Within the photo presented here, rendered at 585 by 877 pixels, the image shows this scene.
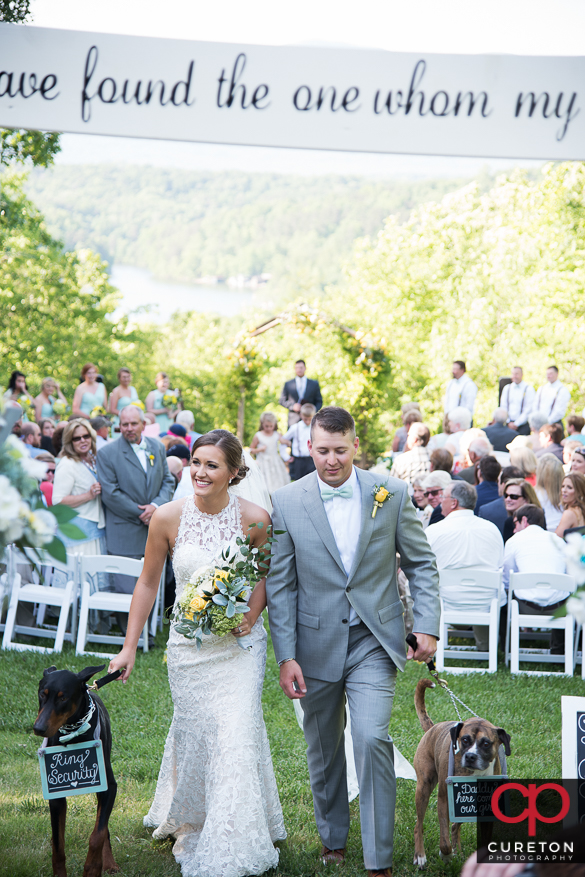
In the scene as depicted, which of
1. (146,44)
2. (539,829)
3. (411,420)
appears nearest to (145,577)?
(539,829)

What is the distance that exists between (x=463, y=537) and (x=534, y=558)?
675mm

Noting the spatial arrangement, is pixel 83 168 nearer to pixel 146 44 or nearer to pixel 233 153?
pixel 233 153

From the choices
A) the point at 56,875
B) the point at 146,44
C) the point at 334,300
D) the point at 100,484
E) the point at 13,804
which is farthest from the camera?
the point at 334,300

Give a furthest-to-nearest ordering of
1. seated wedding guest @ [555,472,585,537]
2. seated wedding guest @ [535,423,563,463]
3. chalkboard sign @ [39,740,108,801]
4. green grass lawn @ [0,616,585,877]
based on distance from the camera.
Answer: seated wedding guest @ [535,423,563,463] → seated wedding guest @ [555,472,585,537] → green grass lawn @ [0,616,585,877] → chalkboard sign @ [39,740,108,801]

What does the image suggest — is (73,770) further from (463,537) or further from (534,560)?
(534,560)

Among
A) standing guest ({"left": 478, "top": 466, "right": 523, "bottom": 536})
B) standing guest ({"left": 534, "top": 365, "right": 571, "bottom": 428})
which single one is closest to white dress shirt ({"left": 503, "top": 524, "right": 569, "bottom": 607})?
standing guest ({"left": 478, "top": 466, "right": 523, "bottom": 536})

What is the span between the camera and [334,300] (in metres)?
40.5

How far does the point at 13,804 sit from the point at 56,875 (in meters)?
0.97

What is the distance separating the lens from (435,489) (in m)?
8.07

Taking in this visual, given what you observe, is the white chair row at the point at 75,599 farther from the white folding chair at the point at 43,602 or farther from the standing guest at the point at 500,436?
the standing guest at the point at 500,436

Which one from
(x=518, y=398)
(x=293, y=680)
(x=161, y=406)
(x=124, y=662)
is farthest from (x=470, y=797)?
(x=518, y=398)

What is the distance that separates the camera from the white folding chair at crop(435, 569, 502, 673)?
695cm

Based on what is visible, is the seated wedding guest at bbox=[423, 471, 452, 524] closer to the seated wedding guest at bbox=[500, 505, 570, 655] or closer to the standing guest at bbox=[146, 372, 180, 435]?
the seated wedding guest at bbox=[500, 505, 570, 655]

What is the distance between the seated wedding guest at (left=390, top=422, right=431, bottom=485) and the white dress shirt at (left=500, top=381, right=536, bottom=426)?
738 centimetres
